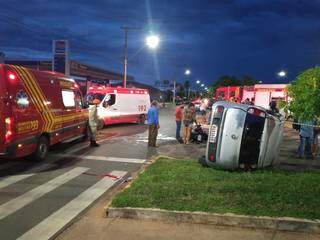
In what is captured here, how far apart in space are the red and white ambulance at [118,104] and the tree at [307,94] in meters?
14.5

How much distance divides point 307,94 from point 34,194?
5.56 metres

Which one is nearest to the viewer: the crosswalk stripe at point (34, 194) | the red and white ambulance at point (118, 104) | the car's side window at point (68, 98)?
the crosswalk stripe at point (34, 194)

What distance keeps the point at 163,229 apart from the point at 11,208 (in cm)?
275

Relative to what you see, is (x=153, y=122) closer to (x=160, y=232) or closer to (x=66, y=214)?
(x=66, y=214)

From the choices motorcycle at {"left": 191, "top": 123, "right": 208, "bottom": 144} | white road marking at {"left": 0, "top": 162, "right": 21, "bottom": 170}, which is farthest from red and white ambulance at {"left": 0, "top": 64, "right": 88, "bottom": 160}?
motorcycle at {"left": 191, "top": 123, "right": 208, "bottom": 144}

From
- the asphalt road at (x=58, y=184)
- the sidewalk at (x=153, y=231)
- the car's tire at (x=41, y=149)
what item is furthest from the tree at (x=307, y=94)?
the car's tire at (x=41, y=149)

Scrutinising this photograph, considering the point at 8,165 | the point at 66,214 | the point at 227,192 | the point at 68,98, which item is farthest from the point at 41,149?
the point at 227,192

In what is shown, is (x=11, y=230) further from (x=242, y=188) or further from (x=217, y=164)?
(x=217, y=164)

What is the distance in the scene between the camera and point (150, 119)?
53.3 ft

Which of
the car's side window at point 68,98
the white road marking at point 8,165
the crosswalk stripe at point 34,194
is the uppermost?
the car's side window at point 68,98

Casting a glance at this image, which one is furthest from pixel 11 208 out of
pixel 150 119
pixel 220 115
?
pixel 150 119

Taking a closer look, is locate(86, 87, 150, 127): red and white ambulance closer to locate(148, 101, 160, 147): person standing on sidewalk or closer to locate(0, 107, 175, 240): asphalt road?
locate(148, 101, 160, 147): person standing on sidewalk

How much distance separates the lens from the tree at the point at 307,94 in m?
9.05

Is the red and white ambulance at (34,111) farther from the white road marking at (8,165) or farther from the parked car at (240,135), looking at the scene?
the parked car at (240,135)
